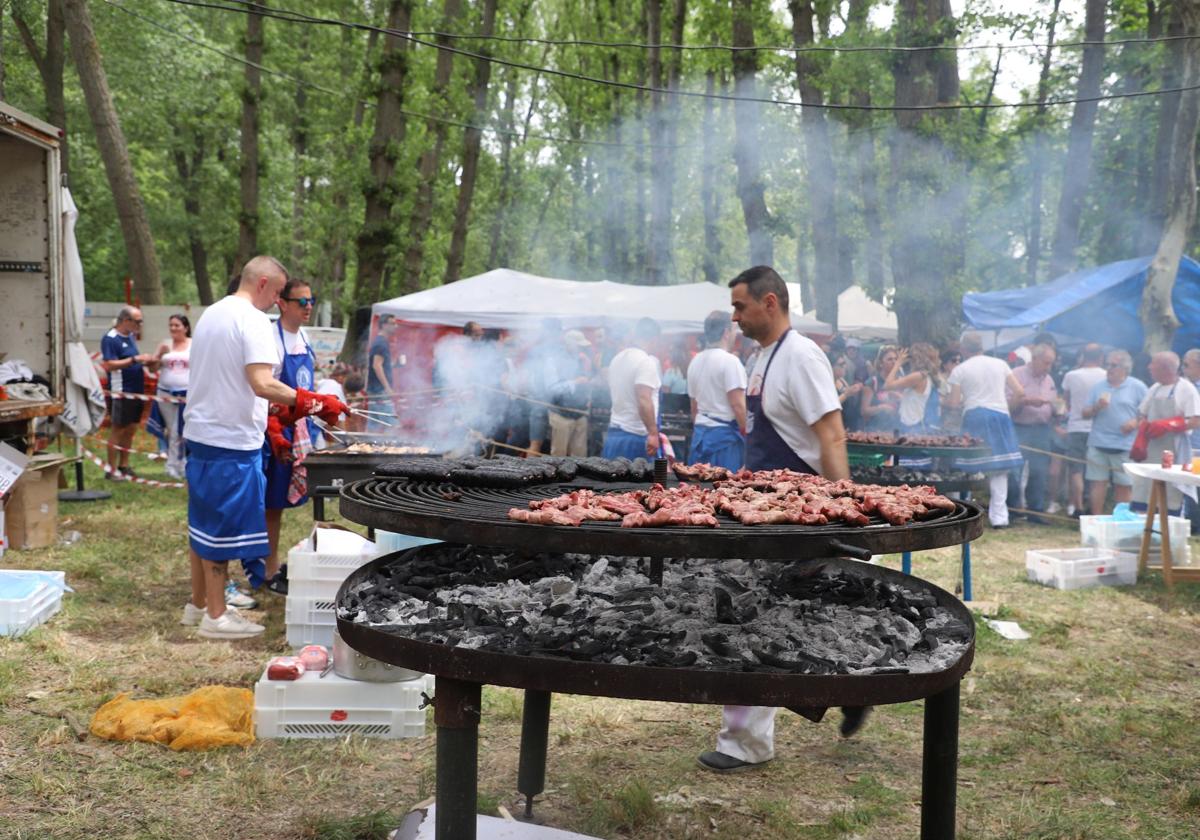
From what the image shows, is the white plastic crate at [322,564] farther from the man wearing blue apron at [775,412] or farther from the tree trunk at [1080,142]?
the tree trunk at [1080,142]

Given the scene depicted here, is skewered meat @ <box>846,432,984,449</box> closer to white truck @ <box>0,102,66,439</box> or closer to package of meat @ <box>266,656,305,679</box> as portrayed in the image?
package of meat @ <box>266,656,305,679</box>

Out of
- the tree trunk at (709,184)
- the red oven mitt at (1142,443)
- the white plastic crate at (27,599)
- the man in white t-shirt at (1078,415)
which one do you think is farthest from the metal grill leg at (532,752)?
the tree trunk at (709,184)

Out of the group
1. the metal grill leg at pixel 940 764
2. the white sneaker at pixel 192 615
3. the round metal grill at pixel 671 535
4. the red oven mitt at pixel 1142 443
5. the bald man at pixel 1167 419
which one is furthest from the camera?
the red oven mitt at pixel 1142 443

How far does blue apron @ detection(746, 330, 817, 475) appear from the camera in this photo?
4.52 meters

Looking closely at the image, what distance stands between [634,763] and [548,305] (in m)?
12.3

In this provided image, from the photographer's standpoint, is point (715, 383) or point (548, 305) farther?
point (548, 305)

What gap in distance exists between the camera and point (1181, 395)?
10.0m

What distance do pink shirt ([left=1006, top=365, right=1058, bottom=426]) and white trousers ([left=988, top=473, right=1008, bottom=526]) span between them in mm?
1292

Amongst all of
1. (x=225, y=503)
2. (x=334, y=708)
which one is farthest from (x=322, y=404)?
(x=334, y=708)

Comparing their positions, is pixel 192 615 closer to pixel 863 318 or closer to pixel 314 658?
pixel 314 658

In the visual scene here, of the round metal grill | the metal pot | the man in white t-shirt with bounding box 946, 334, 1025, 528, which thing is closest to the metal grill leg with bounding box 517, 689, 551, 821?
the metal pot

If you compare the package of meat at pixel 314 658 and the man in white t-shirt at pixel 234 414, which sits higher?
the man in white t-shirt at pixel 234 414

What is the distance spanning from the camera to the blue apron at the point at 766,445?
4520mm

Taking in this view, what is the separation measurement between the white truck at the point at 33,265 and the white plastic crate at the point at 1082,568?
8.92m
